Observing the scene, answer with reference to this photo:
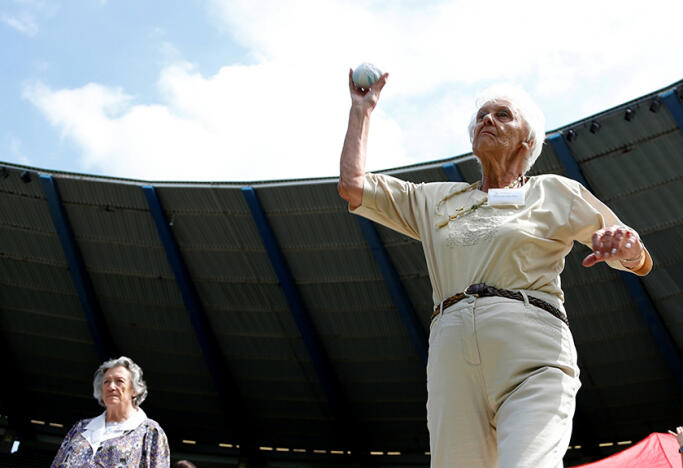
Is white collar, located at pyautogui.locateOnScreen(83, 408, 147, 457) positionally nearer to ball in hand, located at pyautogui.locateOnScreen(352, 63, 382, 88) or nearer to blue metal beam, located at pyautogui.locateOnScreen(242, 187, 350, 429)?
ball in hand, located at pyautogui.locateOnScreen(352, 63, 382, 88)

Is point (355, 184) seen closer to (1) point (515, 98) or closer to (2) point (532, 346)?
(1) point (515, 98)

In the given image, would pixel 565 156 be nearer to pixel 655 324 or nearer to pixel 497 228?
pixel 655 324

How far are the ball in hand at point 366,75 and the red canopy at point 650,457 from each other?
729 centimetres

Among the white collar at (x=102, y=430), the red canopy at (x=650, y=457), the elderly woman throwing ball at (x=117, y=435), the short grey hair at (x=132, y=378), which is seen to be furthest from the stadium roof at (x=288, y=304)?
the white collar at (x=102, y=430)

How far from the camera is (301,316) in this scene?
16.3 m

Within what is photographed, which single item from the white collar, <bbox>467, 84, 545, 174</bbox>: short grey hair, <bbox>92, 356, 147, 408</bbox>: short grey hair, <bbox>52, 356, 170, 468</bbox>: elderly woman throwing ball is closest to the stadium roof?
<bbox>92, 356, 147, 408</bbox>: short grey hair

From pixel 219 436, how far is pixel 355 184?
18.6 meters

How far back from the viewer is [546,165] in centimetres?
1281

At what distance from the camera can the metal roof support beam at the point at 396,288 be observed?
48.3ft

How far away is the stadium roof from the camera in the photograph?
13.2 metres

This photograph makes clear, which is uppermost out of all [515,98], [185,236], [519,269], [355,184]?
[185,236]

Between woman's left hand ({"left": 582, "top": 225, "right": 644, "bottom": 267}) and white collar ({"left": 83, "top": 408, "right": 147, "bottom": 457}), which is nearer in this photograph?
woman's left hand ({"left": 582, "top": 225, "right": 644, "bottom": 267})

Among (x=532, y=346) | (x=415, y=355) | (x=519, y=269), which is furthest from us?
(x=415, y=355)

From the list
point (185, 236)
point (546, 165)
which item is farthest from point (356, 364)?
point (546, 165)
